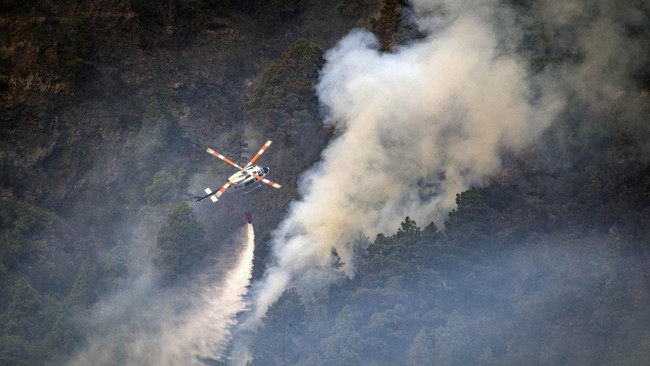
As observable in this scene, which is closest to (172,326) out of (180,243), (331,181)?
(180,243)

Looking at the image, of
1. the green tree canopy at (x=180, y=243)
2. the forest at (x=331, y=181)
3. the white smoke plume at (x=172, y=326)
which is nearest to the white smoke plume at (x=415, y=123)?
the forest at (x=331, y=181)

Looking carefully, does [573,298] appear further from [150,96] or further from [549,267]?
[150,96]

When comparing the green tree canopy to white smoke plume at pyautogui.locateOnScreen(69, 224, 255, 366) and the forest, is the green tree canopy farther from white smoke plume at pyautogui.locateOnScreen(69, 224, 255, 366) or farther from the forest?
white smoke plume at pyautogui.locateOnScreen(69, 224, 255, 366)

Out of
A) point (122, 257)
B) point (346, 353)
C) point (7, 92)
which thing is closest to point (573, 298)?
point (346, 353)

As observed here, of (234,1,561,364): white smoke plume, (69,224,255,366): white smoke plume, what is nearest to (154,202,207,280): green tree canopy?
(69,224,255,366): white smoke plume

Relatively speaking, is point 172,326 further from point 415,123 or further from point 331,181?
point 415,123

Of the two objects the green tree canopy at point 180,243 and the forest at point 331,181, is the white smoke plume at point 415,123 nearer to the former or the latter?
the forest at point 331,181
